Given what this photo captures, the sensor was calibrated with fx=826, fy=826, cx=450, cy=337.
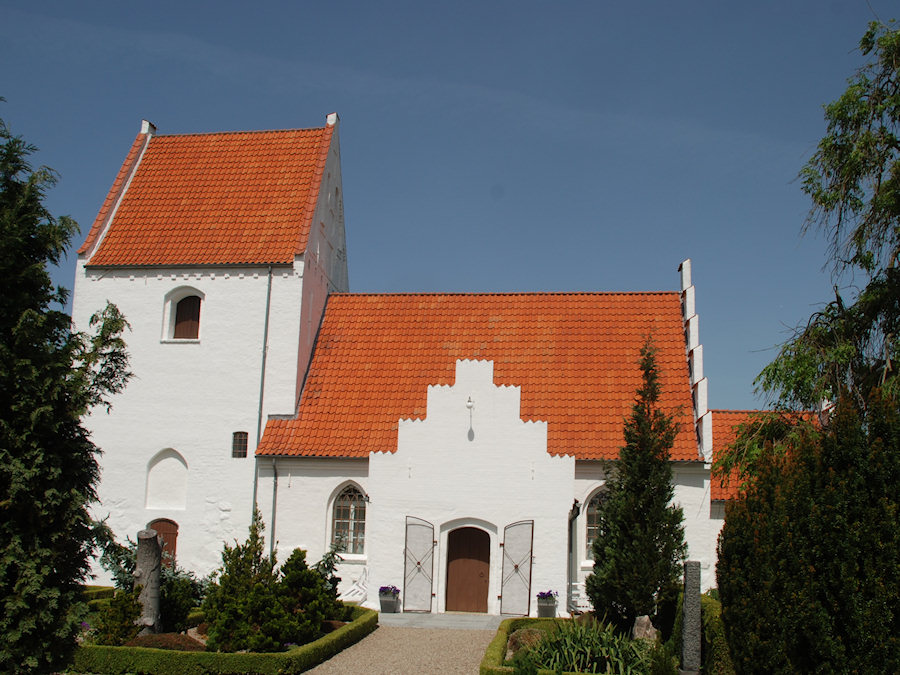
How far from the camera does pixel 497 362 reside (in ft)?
72.7

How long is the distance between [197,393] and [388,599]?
760 centimetres

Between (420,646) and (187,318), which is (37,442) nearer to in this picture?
(420,646)

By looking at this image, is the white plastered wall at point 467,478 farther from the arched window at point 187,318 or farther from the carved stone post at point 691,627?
the arched window at point 187,318

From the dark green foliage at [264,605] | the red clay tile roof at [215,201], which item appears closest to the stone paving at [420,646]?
the dark green foliage at [264,605]

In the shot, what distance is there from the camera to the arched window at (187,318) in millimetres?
22750

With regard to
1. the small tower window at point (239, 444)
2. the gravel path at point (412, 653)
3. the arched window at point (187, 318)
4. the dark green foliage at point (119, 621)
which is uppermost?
the arched window at point (187, 318)

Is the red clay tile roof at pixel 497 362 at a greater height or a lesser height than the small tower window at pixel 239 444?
greater

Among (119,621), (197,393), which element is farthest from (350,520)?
(119,621)

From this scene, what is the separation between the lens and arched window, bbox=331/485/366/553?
20.4 metres

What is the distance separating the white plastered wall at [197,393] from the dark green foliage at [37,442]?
10.3 metres

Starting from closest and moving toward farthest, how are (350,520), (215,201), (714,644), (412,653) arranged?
(714,644) < (412,653) < (350,520) < (215,201)

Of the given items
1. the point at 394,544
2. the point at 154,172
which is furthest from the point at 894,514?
the point at 154,172

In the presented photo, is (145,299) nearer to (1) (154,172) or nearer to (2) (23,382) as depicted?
(1) (154,172)

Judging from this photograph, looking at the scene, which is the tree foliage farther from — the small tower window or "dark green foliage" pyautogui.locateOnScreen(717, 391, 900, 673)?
the small tower window
